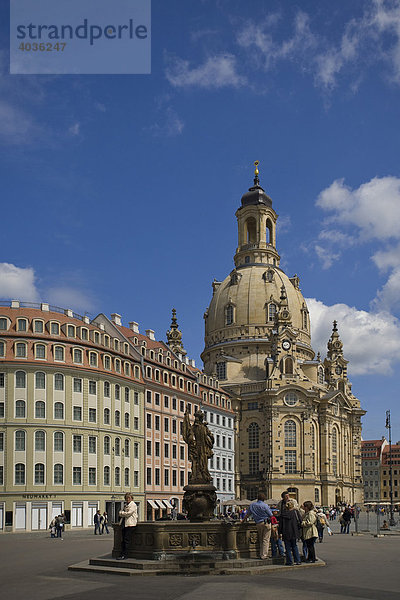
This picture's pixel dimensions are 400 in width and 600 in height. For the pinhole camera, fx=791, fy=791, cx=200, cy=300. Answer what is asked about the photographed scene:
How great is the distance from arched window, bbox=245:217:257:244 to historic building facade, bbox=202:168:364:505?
20 centimetres

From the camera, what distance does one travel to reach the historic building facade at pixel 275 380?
129875mm

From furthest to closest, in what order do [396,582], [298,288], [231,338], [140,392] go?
1. [298,288]
2. [231,338]
3. [140,392]
4. [396,582]

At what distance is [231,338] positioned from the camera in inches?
5719

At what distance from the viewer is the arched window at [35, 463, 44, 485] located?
6700 centimetres

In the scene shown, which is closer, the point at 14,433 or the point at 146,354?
the point at 14,433

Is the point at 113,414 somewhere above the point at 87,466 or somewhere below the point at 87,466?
above

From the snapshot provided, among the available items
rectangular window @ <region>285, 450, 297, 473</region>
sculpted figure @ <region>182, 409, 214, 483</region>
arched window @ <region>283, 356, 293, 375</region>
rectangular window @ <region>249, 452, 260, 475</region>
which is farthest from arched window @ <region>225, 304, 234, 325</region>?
sculpted figure @ <region>182, 409, 214, 483</region>

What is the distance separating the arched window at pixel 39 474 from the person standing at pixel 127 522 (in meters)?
42.7

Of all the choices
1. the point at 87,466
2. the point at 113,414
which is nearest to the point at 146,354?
the point at 113,414

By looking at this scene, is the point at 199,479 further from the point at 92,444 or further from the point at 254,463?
the point at 254,463

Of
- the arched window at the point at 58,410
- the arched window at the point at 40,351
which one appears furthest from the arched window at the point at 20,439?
the arched window at the point at 40,351

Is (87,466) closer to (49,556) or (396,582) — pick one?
(49,556)

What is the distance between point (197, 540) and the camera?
→ 1013 inches

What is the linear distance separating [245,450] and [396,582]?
114 meters
